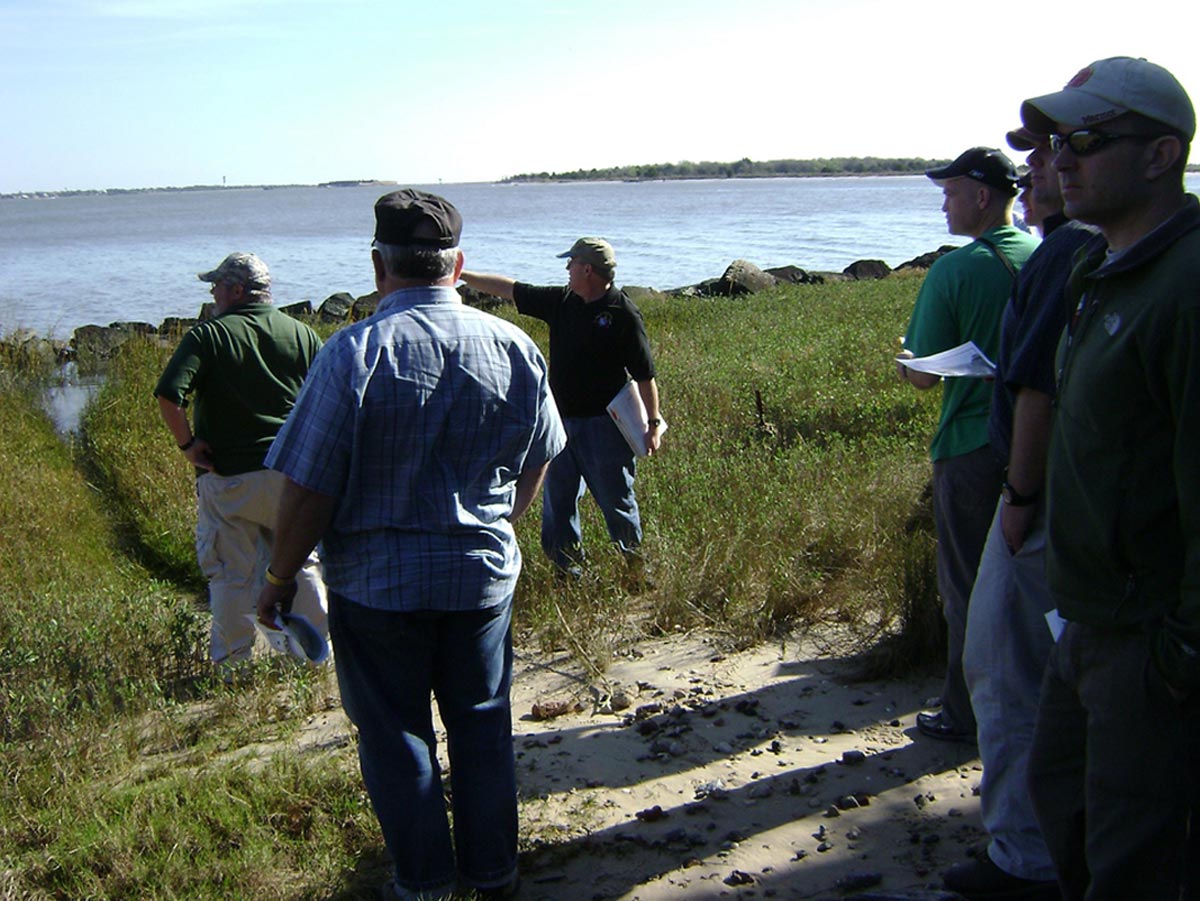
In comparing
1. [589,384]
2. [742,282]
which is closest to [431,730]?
[589,384]

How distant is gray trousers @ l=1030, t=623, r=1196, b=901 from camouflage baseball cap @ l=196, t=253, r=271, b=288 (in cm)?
427

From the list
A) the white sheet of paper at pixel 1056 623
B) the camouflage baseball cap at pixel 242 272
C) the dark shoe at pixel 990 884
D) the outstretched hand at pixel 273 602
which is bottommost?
the dark shoe at pixel 990 884

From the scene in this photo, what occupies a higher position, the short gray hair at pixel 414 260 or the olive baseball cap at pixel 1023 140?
the olive baseball cap at pixel 1023 140

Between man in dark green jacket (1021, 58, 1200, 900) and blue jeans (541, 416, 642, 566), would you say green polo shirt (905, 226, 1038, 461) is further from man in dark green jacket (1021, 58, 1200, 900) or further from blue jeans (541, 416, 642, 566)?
blue jeans (541, 416, 642, 566)

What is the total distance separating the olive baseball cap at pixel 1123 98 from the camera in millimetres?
2309

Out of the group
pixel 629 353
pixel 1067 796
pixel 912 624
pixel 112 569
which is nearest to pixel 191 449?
pixel 629 353

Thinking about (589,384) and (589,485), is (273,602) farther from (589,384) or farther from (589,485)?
(589,485)

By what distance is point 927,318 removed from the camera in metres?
3.93

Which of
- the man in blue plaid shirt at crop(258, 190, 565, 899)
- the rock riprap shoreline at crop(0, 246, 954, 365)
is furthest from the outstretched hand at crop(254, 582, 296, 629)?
the rock riprap shoreline at crop(0, 246, 954, 365)

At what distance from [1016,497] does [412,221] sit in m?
1.78

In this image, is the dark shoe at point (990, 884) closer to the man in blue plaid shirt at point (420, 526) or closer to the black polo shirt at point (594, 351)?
the man in blue plaid shirt at point (420, 526)

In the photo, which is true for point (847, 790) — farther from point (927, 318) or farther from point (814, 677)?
Answer: point (927, 318)

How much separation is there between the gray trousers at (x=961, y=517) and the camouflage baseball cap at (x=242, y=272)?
3372 mm

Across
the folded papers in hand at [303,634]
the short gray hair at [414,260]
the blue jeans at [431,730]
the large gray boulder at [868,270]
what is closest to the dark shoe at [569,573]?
the blue jeans at [431,730]
